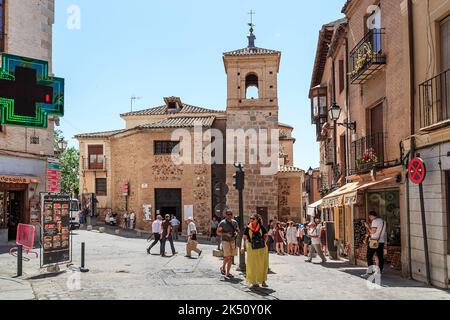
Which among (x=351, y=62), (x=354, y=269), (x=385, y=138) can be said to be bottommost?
(x=354, y=269)

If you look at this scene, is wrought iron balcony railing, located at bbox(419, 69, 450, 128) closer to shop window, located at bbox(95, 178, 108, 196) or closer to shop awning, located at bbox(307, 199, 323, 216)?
shop awning, located at bbox(307, 199, 323, 216)

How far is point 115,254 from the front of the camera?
19047 millimetres

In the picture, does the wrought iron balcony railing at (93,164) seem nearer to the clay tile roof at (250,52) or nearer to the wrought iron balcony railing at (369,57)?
the clay tile roof at (250,52)

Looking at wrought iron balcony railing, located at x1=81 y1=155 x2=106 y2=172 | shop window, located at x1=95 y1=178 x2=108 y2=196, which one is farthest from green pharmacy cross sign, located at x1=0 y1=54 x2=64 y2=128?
wrought iron balcony railing, located at x1=81 y1=155 x2=106 y2=172

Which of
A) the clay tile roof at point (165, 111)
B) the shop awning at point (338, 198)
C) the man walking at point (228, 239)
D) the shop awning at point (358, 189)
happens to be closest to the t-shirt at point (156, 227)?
the shop awning at point (338, 198)

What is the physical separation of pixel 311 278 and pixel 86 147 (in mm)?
36508

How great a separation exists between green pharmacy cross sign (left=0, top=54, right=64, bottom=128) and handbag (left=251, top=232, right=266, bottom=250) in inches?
194

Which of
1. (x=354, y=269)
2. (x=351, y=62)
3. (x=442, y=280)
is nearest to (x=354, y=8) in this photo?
(x=351, y=62)

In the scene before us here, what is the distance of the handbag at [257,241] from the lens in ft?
37.8

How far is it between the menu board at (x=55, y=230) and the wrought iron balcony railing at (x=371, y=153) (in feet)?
27.2

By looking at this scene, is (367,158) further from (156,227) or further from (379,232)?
(156,227)

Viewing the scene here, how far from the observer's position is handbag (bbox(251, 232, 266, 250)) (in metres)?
11.5

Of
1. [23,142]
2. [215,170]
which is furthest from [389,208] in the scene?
[215,170]

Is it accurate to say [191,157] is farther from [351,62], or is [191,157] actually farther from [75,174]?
Result: [75,174]
